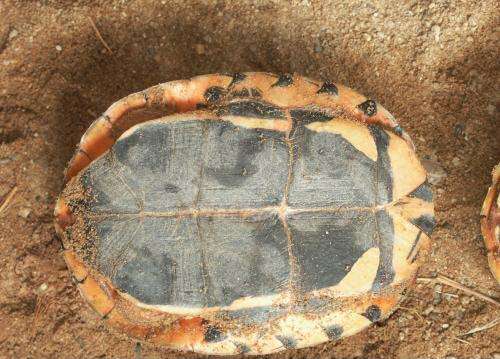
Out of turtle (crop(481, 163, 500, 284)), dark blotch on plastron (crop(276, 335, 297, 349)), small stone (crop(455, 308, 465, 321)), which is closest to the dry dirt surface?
small stone (crop(455, 308, 465, 321))

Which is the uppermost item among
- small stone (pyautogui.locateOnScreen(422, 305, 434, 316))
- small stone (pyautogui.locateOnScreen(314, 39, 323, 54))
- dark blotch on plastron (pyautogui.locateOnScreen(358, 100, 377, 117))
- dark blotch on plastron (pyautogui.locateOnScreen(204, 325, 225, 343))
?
small stone (pyautogui.locateOnScreen(314, 39, 323, 54))

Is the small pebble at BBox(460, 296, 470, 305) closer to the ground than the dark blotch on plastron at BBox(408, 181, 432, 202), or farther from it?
closer to the ground

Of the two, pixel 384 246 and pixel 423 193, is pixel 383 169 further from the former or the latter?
pixel 384 246

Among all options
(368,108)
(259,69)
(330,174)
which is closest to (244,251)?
(330,174)

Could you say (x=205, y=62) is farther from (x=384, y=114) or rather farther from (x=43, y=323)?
(x=43, y=323)

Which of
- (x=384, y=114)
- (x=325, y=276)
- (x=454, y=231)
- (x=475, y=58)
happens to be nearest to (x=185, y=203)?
(x=325, y=276)

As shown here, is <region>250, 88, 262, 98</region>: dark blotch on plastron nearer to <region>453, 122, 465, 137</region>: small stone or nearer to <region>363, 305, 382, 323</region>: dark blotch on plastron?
<region>363, 305, 382, 323</region>: dark blotch on plastron
